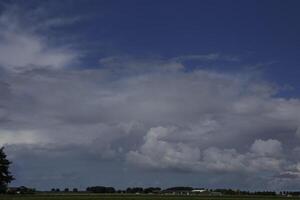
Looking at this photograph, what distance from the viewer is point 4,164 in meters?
131

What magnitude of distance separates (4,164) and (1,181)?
4.39m

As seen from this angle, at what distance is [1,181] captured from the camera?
132125mm
